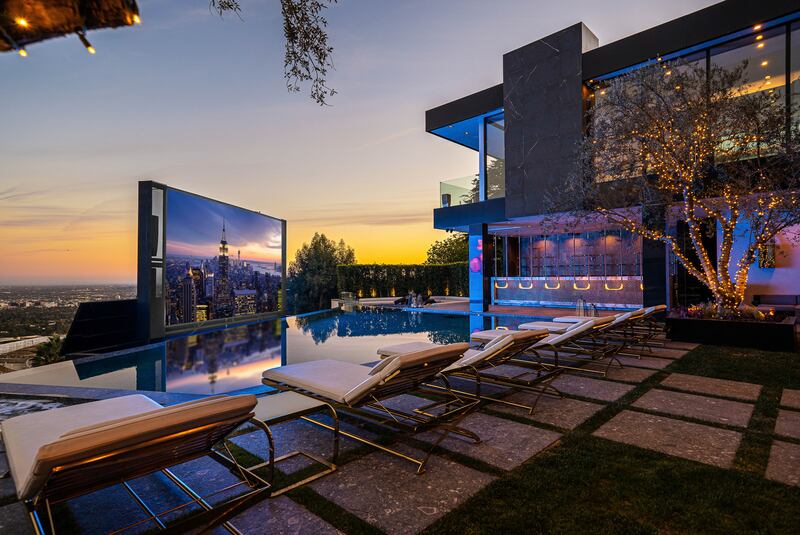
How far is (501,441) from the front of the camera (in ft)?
10.5

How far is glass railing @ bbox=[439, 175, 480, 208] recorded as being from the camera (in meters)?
16.6

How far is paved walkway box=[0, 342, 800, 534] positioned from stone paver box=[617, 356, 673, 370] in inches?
35.6

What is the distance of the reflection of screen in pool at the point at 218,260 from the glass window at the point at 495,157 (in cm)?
848

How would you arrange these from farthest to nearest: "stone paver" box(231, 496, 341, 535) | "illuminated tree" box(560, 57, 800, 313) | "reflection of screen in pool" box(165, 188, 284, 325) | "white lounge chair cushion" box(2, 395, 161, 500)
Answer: "reflection of screen in pool" box(165, 188, 284, 325) → "illuminated tree" box(560, 57, 800, 313) → "stone paver" box(231, 496, 341, 535) → "white lounge chair cushion" box(2, 395, 161, 500)

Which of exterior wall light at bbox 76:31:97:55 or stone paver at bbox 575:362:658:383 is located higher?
exterior wall light at bbox 76:31:97:55

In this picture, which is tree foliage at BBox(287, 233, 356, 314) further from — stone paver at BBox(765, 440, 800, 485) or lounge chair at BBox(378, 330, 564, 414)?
stone paver at BBox(765, 440, 800, 485)

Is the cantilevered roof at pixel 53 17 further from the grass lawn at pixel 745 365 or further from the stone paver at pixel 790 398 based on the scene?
the grass lawn at pixel 745 365

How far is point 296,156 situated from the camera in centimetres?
1714

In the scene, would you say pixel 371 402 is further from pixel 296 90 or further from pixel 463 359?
pixel 296 90

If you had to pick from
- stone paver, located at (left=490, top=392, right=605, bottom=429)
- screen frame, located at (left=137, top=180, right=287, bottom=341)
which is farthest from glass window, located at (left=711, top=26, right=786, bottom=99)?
screen frame, located at (left=137, top=180, right=287, bottom=341)

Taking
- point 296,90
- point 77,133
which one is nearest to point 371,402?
point 296,90

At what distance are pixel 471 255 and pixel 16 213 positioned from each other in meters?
13.9

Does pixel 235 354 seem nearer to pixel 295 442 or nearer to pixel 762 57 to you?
pixel 295 442

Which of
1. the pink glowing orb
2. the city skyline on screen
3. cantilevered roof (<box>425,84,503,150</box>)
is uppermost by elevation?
cantilevered roof (<box>425,84,503,150</box>)
